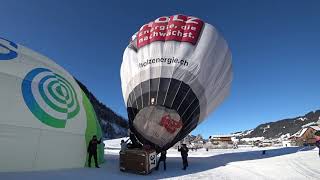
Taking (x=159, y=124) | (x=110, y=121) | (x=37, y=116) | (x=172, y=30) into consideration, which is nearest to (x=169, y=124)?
(x=159, y=124)

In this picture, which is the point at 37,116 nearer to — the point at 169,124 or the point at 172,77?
the point at 169,124

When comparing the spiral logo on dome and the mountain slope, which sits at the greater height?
the mountain slope

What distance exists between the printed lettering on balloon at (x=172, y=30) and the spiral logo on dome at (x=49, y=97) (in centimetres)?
656

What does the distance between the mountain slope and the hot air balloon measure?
113015 millimetres

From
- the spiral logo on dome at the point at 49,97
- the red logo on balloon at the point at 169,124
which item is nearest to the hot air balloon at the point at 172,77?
the red logo on balloon at the point at 169,124

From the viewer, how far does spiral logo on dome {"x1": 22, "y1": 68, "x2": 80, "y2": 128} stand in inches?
506

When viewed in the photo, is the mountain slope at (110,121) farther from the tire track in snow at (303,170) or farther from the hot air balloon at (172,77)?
the tire track in snow at (303,170)

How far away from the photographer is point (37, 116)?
12.7 meters

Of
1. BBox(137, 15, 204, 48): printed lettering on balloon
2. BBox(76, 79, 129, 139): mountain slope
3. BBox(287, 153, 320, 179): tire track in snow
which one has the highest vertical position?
BBox(76, 79, 129, 139): mountain slope

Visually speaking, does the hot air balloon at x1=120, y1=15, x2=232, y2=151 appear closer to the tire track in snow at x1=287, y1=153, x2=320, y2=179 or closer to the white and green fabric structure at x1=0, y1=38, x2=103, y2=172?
the white and green fabric structure at x1=0, y1=38, x2=103, y2=172

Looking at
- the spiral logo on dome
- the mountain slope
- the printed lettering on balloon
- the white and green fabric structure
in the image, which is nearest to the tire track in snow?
the printed lettering on balloon

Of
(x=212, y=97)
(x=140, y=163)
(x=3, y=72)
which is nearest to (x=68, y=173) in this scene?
(x=140, y=163)

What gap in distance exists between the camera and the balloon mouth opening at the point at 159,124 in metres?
16.7

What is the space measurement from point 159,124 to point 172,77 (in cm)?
280
